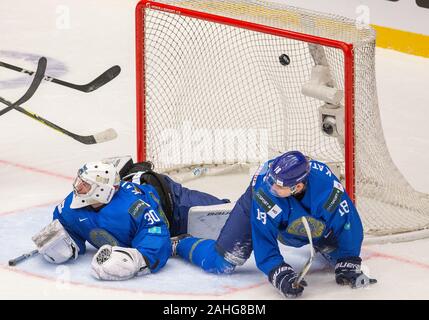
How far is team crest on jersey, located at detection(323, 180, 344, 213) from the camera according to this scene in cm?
514

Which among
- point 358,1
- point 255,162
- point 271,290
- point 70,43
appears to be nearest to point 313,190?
point 271,290

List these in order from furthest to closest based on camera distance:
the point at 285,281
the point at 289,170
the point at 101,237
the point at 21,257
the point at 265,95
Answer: the point at 265,95
the point at 21,257
the point at 101,237
the point at 285,281
the point at 289,170

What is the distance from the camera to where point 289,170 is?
5.02 m

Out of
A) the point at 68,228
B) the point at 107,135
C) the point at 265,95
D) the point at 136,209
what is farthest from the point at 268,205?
the point at 265,95

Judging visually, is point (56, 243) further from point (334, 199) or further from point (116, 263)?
point (334, 199)

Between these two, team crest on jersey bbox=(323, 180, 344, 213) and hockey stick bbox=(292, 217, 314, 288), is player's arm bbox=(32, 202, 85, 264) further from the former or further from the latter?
team crest on jersey bbox=(323, 180, 344, 213)

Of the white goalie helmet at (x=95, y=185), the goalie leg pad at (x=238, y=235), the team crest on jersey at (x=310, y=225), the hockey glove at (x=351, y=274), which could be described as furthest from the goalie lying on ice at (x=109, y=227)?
the hockey glove at (x=351, y=274)

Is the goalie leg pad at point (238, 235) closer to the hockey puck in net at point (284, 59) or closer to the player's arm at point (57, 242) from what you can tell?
the player's arm at point (57, 242)

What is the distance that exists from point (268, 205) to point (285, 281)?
0.29 meters

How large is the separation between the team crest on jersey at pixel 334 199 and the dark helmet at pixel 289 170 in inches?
5.2

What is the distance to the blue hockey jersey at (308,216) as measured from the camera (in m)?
5.15

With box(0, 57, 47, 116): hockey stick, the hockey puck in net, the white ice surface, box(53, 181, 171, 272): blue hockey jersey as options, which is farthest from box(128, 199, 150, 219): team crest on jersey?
box(0, 57, 47, 116): hockey stick

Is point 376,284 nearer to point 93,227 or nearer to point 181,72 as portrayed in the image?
point 93,227

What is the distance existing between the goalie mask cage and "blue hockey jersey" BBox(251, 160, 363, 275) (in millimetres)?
478
